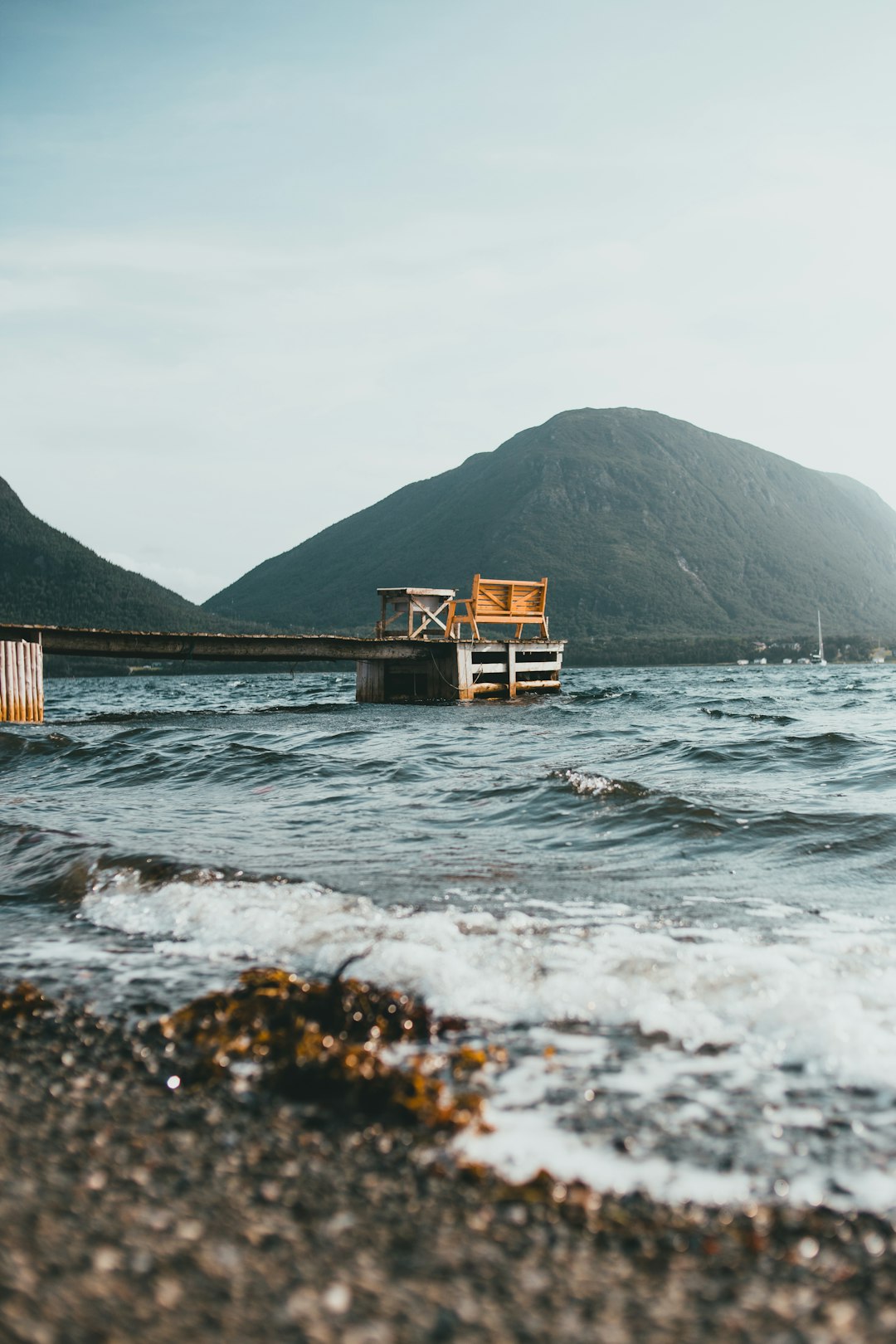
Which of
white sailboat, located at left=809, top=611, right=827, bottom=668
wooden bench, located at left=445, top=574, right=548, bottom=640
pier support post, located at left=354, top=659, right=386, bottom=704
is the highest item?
wooden bench, located at left=445, top=574, right=548, bottom=640

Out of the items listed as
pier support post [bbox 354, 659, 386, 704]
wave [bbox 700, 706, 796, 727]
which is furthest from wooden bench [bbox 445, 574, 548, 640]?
wave [bbox 700, 706, 796, 727]

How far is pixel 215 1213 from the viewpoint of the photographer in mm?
2129

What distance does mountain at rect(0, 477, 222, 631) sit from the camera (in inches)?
4107

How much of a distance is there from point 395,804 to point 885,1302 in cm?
781

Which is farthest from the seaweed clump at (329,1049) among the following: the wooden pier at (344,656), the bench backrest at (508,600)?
the bench backrest at (508,600)

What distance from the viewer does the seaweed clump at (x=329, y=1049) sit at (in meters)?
2.79

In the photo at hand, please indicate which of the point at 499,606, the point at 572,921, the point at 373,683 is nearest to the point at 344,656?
the point at 373,683

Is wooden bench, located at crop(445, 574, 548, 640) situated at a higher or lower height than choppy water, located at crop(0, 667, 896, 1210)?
higher

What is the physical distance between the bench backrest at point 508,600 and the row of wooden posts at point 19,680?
13677 millimetres

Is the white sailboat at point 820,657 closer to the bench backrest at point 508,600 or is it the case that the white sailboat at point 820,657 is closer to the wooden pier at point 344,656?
the bench backrest at point 508,600

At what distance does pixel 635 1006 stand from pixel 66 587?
11682 centimetres

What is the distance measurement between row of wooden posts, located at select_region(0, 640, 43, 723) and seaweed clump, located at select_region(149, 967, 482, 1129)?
64.6 feet

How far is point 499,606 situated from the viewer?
30953mm

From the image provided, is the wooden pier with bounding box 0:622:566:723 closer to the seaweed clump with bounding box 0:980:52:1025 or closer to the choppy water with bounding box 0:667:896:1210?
the choppy water with bounding box 0:667:896:1210
